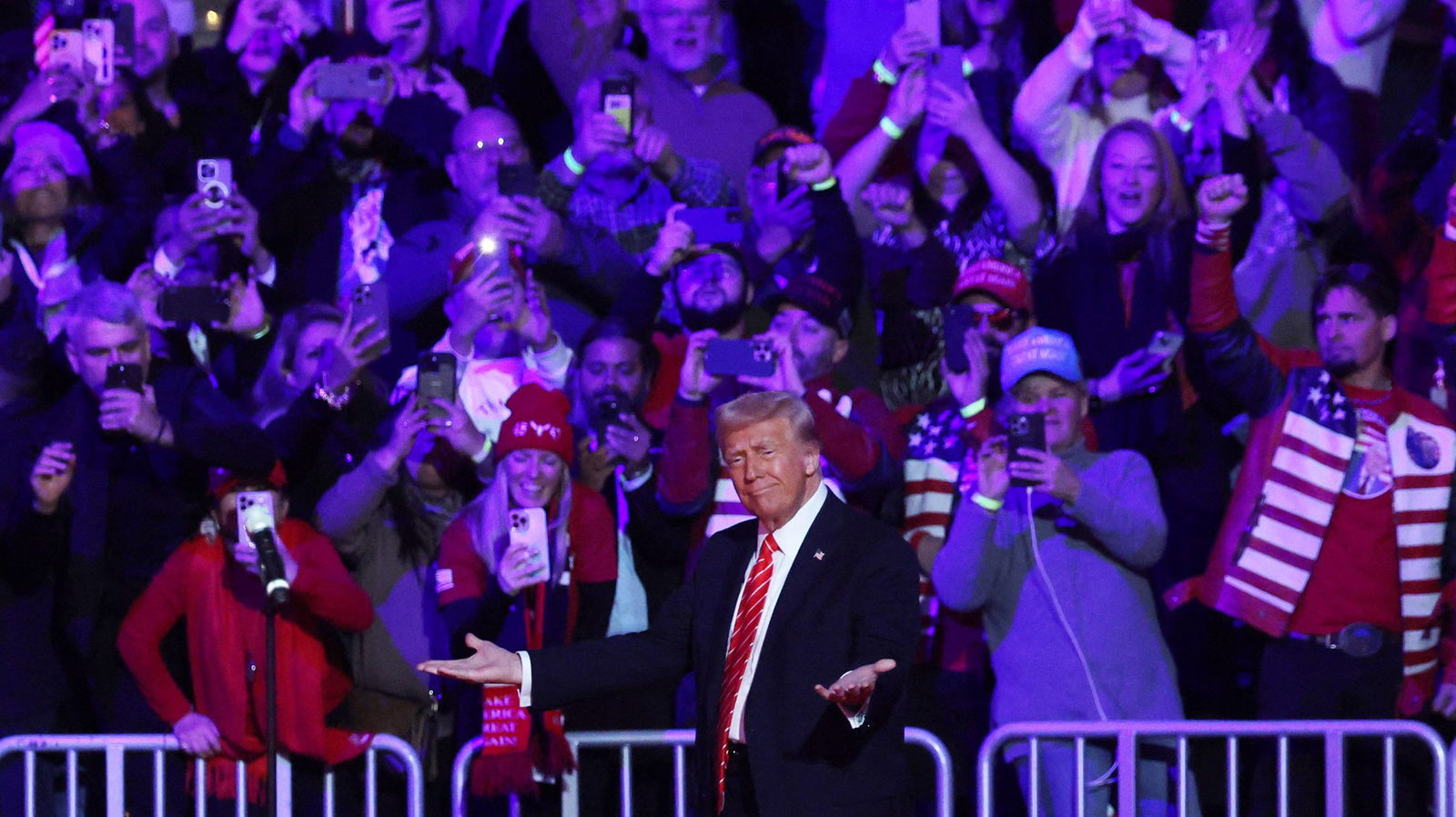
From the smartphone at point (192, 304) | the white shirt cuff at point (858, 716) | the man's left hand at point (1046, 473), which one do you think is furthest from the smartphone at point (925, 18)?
the white shirt cuff at point (858, 716)

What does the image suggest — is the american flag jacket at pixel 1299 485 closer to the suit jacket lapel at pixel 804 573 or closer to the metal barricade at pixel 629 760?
the metal barricade at pixel 629 760

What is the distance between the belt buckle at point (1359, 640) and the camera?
5.04m

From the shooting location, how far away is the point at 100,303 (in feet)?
17.4

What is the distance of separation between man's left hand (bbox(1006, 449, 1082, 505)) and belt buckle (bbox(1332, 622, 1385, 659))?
0.93 metres

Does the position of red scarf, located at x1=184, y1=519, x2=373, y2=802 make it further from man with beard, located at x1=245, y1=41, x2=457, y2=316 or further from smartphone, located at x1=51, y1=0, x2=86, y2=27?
smartphone, located at x1=51, y1=0, x2=86, y2=27

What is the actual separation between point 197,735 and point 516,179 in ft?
6.46

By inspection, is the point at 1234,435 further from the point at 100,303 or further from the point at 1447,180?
the point at 100,303

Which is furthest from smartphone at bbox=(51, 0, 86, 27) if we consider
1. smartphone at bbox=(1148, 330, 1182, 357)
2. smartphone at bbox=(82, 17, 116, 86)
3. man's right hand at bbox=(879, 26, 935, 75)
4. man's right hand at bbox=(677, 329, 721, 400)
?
smartphone at bbox=(1148, 330, 1182, 357)

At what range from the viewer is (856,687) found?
9.05 feet

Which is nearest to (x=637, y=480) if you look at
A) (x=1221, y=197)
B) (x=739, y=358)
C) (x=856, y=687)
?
(x=739, y=358)

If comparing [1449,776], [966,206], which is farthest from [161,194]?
[1449,776]

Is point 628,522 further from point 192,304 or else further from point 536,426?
point 192,304

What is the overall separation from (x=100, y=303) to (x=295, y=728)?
150 centimetres

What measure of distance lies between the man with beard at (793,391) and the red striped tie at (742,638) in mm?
1871
